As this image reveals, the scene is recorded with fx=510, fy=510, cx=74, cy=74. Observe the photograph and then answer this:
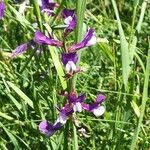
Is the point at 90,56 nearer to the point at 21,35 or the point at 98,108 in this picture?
the point at 21,35

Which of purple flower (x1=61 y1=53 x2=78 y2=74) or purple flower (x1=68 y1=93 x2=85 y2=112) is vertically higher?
purple flower (x1=61 y1=53 x2=78 y2=74)

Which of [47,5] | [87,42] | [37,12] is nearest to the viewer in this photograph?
[87,42]

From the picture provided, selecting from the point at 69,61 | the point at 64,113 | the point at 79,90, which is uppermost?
the point at 69,61

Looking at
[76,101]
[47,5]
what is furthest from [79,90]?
[76,101]

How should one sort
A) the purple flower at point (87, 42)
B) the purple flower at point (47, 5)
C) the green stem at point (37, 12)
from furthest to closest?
the purple flower at point (47, 5)
the green stem at point (37, 12)
the purple flower at point (87, 42)

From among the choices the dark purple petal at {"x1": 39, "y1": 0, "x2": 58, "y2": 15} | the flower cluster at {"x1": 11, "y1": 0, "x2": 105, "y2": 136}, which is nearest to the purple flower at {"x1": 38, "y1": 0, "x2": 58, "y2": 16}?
the dark purple petal at {"x1": 39, "y1": 0, "x2": 58, "y2": 15}

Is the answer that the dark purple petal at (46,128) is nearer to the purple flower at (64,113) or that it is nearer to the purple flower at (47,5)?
the purple flower at (64,113)

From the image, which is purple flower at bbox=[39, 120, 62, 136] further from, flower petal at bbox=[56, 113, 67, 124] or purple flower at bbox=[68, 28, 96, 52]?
purple flower at bbox=[68, 28, 96, 52]

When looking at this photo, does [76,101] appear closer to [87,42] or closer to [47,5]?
[87,42]

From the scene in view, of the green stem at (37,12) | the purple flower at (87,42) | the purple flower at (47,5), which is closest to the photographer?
the purple flower at (87,42)

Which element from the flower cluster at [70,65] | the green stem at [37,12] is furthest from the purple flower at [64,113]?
the green stem at [37,12]

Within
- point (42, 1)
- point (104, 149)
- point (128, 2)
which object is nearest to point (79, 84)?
point (104, 149)
